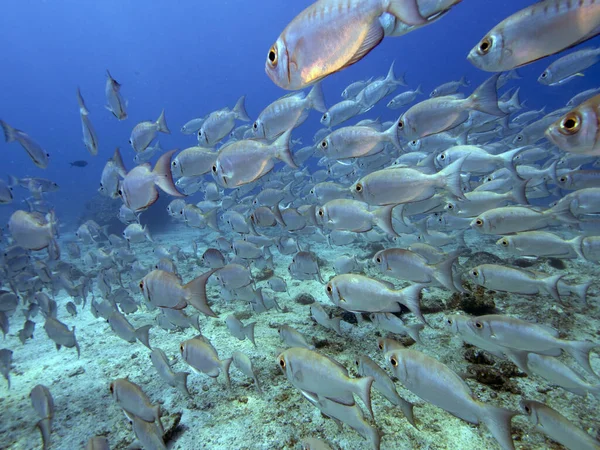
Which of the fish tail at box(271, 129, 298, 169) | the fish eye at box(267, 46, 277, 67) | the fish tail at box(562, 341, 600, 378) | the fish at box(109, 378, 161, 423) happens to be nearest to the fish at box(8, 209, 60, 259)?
the fish at box(109, 378, 161, 423)

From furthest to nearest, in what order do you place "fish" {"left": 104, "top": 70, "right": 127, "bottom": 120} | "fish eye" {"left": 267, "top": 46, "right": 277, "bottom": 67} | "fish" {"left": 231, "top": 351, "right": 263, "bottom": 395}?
1. "fish" {"left": 104, "top": 70, "right": 127, "bottom": 120}
2. "fish" {"left": 231, "top": 351, "right": 263, "bottom": 395}
3. "fish eye" {"left": 267, "top": 46, "right": 277, "bottom": 67}

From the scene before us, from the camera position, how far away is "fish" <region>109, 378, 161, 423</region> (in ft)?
A: 8.37

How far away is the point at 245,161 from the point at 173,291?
159 centimetres

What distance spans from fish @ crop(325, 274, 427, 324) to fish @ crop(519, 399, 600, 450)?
3.40 ft

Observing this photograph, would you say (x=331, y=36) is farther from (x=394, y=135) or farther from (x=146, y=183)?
(x=146, y=183)

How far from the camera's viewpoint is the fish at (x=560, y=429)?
213 cm

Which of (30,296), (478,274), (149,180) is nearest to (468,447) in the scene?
(478,274)

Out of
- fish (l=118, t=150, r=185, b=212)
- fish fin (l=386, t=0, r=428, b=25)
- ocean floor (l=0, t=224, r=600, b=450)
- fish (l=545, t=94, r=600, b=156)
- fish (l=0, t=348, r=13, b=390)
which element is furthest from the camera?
fish (l=0, t=348, r=13, b=390)

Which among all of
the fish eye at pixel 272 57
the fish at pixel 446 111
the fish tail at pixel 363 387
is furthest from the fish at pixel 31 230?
the fish at pixel 446 111

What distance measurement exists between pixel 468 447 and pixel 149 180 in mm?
4247

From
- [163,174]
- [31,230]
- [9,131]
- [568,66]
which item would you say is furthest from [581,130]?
[9,131]

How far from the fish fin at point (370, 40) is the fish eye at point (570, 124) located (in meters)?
1.39

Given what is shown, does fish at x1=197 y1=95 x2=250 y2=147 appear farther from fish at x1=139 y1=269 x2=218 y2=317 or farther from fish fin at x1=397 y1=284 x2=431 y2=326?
fish fin at x1=397 y1=284 x2=431 y2=326

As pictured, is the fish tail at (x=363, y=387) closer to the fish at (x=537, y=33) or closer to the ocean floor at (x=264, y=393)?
the ocean floor at (x=264, y=393)
